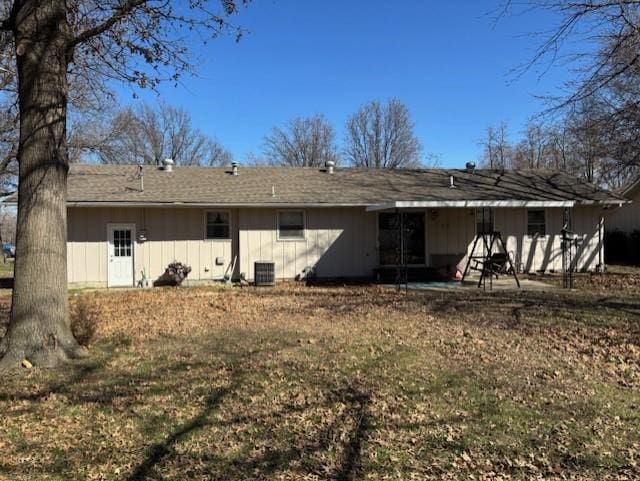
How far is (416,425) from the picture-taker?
14.1ft

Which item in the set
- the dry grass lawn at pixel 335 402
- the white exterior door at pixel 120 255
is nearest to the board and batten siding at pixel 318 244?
the white exterior door at pixel 120 255

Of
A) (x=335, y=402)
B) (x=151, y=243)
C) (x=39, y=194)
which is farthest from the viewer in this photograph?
(x=151, y=243)

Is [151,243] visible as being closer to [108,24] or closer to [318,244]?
[318,244]

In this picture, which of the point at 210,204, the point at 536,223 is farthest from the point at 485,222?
the point at 210,204

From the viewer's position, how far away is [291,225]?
16.2m

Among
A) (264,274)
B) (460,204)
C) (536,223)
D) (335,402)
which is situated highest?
(460,204)

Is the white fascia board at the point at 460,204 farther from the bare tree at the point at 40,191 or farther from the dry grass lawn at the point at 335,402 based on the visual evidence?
the bare tree at the point at 40,191

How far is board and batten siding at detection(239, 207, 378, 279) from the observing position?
52.0 feet

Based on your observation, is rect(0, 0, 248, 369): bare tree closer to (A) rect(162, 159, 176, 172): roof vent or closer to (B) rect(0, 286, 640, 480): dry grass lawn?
(B) rect(0, 286, 640, 480): dry grass lawn

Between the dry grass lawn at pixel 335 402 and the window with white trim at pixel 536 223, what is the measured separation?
8643 mm

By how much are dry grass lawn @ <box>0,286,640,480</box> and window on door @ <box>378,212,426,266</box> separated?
753 centimetres

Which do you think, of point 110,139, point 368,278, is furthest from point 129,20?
point 110,139

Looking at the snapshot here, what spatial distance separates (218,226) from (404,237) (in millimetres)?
6024

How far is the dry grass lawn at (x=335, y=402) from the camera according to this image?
3.64 metres
